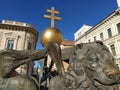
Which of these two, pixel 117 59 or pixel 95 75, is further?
pixel 117 59

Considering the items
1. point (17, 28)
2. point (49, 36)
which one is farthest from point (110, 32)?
point (49, 36)

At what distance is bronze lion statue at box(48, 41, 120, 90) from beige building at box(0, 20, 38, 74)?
2470 centimetres

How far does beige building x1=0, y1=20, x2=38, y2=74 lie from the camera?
2581 centimetres

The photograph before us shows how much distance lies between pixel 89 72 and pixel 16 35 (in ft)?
86.2

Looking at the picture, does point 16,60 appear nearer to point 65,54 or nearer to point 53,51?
point 53,51

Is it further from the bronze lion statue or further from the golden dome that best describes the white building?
the bronze lion statue

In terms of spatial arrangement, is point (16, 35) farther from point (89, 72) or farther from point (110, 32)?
point (89, 72)

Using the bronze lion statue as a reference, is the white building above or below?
above

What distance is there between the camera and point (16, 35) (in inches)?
1047

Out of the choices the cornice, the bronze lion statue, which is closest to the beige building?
the cornice

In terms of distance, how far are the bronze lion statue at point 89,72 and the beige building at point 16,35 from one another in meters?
24.7

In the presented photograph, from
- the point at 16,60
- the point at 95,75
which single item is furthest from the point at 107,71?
the point at 16,60

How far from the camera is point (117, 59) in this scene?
22469 mm

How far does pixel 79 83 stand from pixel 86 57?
0.40 meters
